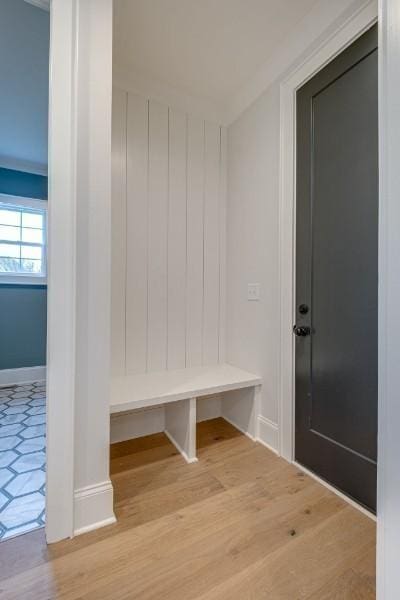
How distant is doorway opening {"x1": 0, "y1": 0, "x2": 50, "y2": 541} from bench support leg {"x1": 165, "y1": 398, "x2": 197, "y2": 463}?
2.56 feet

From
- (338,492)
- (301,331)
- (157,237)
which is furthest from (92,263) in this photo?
(338,492)

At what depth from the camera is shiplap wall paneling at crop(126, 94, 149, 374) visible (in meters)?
1.95

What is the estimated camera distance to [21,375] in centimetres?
326

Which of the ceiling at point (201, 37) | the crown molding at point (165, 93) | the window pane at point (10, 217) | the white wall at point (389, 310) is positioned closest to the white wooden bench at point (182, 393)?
the white wall at point (389, 310)

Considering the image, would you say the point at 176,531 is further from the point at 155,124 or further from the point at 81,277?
the point at 155,124

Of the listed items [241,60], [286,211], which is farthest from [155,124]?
[286,211]

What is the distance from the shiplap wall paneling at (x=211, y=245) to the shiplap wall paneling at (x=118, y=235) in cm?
64

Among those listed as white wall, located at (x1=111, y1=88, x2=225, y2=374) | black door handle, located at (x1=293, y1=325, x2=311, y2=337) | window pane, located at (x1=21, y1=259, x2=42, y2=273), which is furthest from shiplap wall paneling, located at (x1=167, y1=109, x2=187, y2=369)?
window pane, located at (x1=21, y1=259, x2=42, y2=273)

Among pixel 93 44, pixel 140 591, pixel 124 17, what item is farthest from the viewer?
pixel 124 17

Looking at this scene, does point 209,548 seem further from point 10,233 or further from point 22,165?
point 22,165

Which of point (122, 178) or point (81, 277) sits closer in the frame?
point (81, 277)

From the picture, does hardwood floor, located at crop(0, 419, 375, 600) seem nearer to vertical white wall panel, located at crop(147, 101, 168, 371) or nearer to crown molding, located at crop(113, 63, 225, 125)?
vertical white wall panel, located at crop(147, 101, 168, 371)

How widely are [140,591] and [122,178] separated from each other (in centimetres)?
206

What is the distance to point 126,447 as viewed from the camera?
1883 mm
